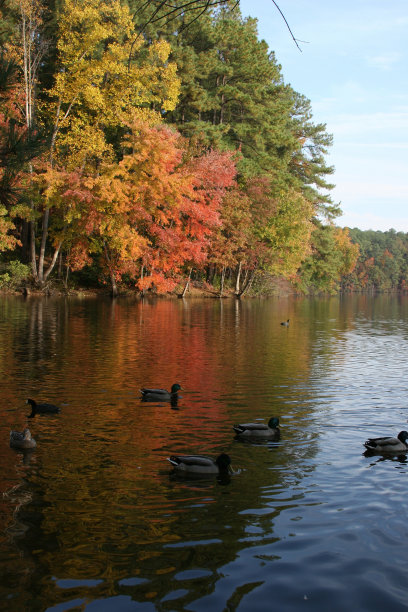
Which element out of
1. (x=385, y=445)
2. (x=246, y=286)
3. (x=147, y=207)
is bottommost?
(x=385, y=445)

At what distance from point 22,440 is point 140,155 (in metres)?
37.8

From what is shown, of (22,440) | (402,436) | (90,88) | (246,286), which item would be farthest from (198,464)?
(246,286)

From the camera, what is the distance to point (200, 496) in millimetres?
7559

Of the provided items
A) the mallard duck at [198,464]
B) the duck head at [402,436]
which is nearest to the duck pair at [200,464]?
the mallard duck at [198,464]

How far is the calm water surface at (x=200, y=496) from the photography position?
536cm

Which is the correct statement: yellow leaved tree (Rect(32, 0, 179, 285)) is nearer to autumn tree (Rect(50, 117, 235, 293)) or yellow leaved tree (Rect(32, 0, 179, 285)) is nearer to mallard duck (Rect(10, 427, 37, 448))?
autumn tree (Rect(50, 117, 235, 293))

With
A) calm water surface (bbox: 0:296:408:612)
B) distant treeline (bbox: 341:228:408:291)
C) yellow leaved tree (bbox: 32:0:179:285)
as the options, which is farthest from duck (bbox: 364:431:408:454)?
distant treeline (bbox: 341:228:408:291)

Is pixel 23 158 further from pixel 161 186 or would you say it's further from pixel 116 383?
pixel 161 186

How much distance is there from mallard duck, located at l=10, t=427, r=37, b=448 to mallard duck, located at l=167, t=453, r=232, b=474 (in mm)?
2402

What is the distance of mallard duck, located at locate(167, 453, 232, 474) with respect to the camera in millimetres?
8094

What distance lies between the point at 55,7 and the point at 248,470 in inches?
2034

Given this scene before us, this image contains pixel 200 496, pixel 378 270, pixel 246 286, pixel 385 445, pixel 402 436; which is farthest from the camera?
pixel 378 270

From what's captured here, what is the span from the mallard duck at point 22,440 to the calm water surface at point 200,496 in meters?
0.21

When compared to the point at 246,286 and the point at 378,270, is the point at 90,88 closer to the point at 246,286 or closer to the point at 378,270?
the point at 246,286
